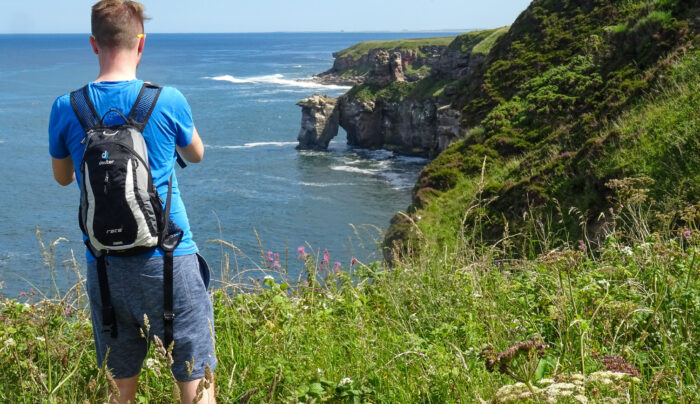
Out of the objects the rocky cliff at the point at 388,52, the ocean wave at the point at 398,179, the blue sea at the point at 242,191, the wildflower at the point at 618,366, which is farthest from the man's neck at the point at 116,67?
the rocky cliff at the point at 388,52

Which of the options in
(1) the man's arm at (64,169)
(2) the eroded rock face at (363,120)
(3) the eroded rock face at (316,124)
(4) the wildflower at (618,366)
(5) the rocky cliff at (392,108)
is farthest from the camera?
(2) the eroded rock face at (363,120)

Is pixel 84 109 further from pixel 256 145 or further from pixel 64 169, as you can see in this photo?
pixel 256 145

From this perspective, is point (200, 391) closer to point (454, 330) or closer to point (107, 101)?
point (107, 101)

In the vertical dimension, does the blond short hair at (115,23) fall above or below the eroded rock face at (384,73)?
above

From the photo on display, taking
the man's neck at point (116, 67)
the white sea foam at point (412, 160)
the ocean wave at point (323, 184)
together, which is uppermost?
the man's neck at point (116, 67)

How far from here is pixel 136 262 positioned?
2918 millimetres

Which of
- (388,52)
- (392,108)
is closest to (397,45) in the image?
(388,52)

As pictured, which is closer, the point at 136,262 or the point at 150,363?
the point at 136,262

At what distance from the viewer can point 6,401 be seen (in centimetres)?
325

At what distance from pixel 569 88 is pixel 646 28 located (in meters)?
3.76

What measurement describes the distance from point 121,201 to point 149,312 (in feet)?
1.87

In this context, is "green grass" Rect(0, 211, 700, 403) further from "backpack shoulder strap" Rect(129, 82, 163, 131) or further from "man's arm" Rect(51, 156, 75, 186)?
"backpack shoulder strap" Rect(129, 82, 163, 131)

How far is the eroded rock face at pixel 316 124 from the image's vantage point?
82.8 m

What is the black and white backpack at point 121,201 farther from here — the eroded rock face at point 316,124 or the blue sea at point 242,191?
the eroded rock face at point 316,124
